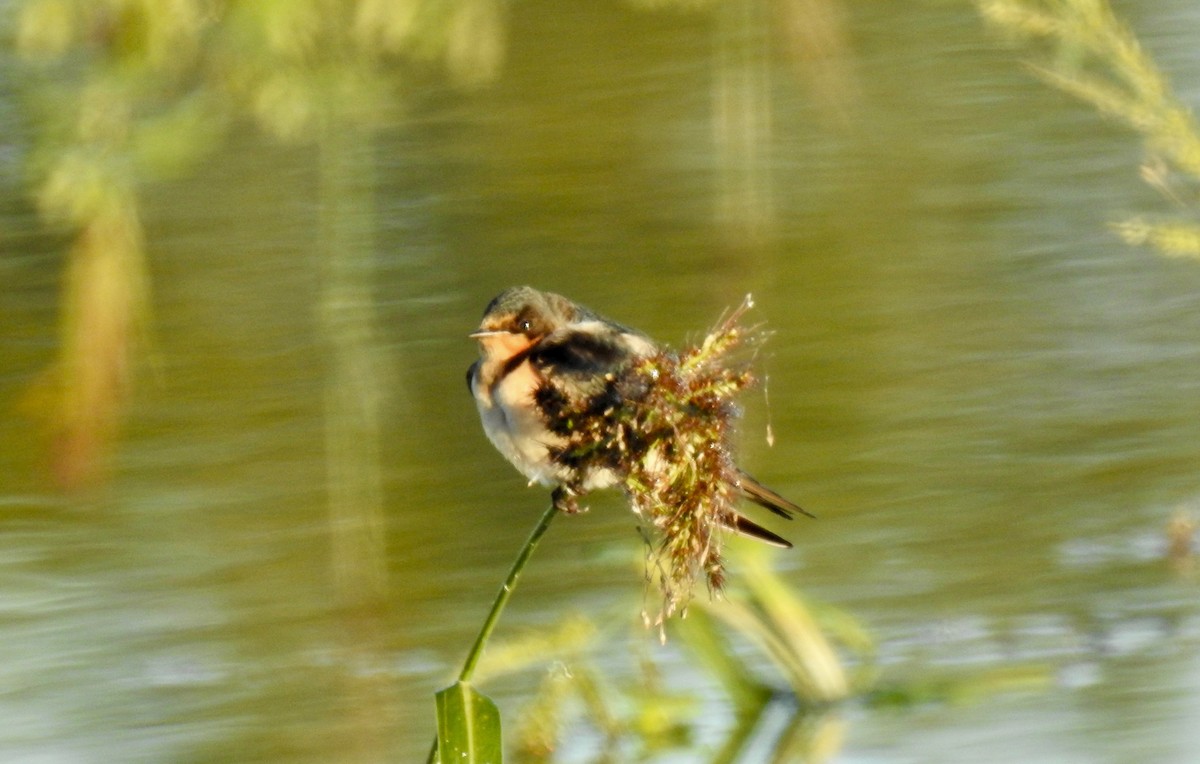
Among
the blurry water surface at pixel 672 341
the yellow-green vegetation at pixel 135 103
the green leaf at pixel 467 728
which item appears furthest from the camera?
the yellow-green vegetation at pixel 135 103

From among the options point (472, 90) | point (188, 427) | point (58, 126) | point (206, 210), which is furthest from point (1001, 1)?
point (472, 90)

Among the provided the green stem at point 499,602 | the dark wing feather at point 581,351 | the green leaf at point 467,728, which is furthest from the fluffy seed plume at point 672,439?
the dark wing feather at point 581,351

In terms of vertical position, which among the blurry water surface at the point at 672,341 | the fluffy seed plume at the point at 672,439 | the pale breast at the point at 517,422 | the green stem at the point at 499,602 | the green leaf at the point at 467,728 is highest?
the blurry water surface at the point at 672,341

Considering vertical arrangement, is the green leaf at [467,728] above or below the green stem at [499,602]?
below

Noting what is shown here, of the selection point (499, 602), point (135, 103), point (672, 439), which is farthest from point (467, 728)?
point (135, 103)

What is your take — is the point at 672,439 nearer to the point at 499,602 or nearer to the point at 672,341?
the point at 499,602

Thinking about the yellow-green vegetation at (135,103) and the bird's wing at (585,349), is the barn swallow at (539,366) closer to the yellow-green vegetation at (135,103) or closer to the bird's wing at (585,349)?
the bird's wing at (585,349)

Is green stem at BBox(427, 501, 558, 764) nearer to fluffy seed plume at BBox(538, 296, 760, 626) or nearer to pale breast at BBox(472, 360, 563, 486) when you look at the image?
fluffy seed plume at BBox(538, 296, 760, 626)

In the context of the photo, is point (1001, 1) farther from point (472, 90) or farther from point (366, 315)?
point (472, 90)
